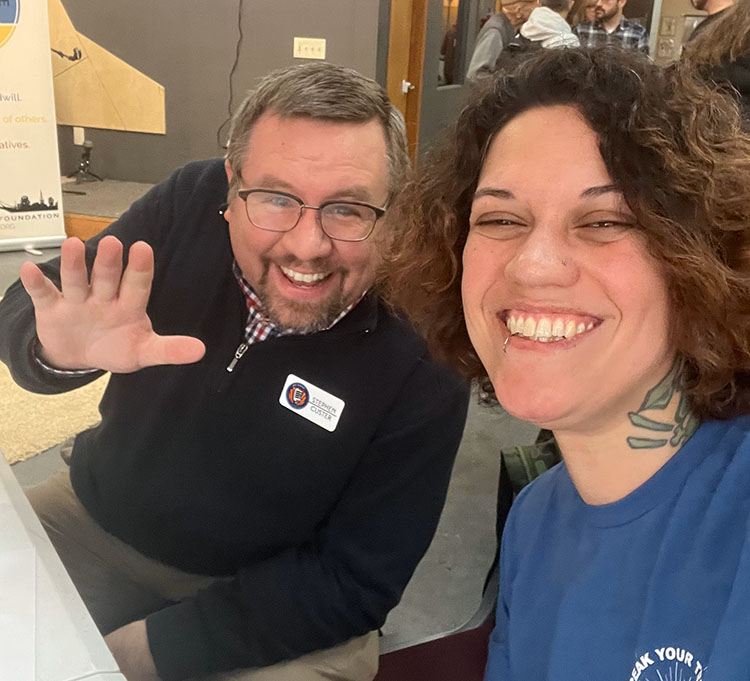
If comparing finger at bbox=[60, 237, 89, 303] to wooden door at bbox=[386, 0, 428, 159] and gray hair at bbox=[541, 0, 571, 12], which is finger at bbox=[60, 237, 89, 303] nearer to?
gray hair at bbox=[541, 0, 571, 12]

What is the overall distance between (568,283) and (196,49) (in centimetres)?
454

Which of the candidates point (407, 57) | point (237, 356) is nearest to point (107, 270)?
point (237, 356)

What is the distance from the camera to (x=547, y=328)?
0.77 metres

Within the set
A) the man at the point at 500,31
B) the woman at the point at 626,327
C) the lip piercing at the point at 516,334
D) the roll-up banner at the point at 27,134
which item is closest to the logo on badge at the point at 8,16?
the roll-up banner at the point at 27,134

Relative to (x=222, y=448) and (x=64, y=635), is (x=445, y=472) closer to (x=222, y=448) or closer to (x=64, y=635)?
(x=222, y=448)

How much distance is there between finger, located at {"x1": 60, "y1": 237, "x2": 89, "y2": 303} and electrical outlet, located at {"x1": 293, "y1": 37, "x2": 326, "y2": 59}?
3.71 m

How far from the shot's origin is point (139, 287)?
96cm

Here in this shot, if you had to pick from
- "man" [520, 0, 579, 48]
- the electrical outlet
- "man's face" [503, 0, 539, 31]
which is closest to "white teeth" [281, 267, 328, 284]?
"man" [520, 0, 579, 48]

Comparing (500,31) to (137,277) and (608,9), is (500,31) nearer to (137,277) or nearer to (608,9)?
(608,9)

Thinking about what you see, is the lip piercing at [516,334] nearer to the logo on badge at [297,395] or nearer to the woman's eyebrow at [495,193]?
the woman's eyebrow at [495,193]

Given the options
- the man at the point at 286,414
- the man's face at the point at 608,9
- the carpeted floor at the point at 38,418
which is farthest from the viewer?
the man's face at the point at 608,9

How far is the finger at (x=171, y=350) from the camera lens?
98 centimetres

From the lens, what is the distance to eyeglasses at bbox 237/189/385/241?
3.90ft

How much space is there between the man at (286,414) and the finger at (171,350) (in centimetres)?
5
